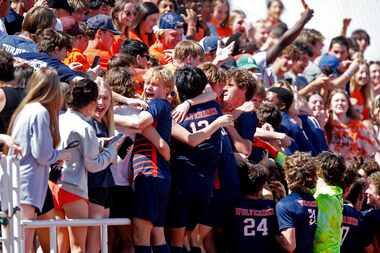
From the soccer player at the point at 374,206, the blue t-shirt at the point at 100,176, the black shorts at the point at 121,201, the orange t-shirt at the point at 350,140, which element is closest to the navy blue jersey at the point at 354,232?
the soccer player at the point at 374,206

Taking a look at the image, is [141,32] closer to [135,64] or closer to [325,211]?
[135,64]

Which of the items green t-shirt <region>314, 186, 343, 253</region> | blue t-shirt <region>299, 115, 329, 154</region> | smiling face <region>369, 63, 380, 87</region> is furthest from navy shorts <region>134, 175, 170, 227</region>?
smiling face <region>369, 63, 380, 87</region>

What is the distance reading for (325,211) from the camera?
12.6 m

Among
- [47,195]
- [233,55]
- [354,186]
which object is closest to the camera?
[47,195]

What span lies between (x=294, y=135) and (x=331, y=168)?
1445 millimetres

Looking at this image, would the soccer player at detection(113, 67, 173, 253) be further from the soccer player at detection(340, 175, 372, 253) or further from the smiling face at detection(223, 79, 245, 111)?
the soccer player at detection(340, 175, 372, 253)

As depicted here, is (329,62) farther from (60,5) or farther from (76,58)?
(76,58)

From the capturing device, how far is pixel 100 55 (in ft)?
43.2

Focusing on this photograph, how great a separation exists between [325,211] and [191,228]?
1688 millimetres

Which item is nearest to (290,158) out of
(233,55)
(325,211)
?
(325,211)

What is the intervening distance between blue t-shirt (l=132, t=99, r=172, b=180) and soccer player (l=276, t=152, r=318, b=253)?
5.35 feet

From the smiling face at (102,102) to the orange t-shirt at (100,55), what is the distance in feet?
7.56

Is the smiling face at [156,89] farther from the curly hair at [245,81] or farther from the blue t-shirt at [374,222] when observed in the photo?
the blue t-shirt at [374,222]

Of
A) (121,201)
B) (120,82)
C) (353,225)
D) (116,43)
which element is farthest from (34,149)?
(353,225)
